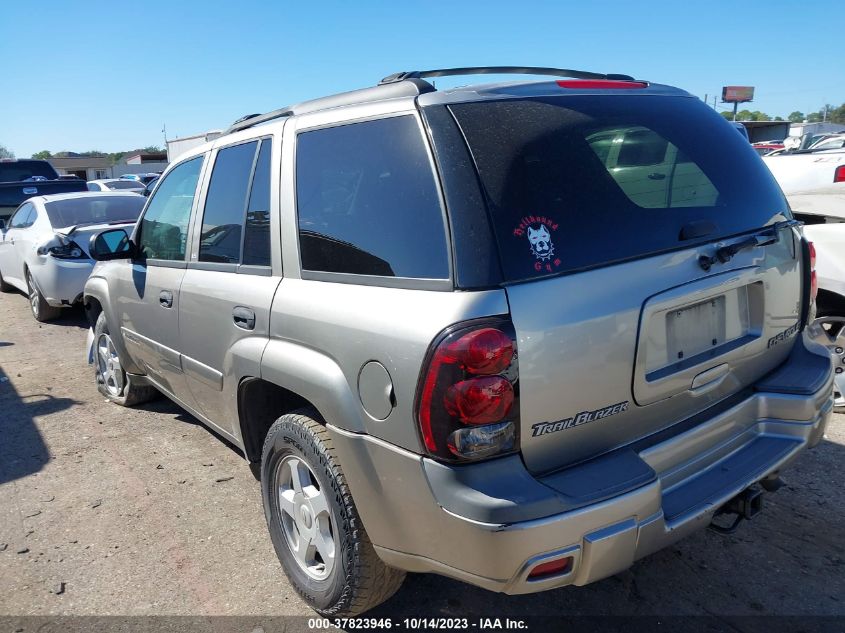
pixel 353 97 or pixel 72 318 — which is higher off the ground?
pixel 353 97

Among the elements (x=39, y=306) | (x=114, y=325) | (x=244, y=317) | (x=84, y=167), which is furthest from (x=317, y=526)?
(x=84, y=167)

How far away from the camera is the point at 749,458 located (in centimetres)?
248

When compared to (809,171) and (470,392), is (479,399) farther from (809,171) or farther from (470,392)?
(809,171)

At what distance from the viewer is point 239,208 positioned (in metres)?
3.14

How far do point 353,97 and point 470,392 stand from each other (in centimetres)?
135

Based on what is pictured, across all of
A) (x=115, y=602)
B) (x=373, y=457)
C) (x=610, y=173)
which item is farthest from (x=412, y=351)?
(x=115, y=602)

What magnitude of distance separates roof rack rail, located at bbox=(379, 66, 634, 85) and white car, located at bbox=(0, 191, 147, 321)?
627 cm

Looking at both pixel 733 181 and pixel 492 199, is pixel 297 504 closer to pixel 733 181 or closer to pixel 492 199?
pixel 492 199

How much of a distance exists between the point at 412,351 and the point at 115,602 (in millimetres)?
1968

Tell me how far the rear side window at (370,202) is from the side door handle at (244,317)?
0.40 metres

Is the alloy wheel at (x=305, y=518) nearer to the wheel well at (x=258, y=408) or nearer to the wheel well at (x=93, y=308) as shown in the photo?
the wheel well at (x=258, y=408)

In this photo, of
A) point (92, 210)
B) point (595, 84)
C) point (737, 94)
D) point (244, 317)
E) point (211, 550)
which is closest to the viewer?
point (595, 84)

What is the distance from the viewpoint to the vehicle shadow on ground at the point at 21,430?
4.29 m

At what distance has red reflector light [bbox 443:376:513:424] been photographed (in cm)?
196
